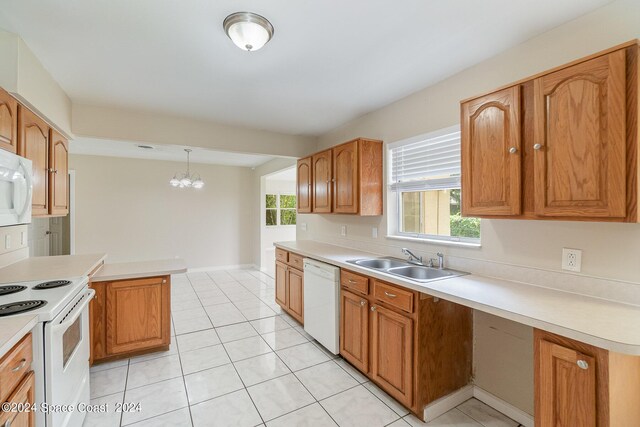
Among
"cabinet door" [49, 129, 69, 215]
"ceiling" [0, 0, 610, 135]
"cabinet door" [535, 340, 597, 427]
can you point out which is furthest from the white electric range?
"cabinet door" [535, 340, 597, 427]

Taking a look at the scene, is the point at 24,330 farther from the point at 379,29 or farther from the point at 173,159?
the point at 173,159

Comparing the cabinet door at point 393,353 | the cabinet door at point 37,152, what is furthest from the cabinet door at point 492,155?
the cabinet door at point 37,152

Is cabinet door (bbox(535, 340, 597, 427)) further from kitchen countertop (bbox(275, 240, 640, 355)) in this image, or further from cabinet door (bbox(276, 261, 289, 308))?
cabinet door (bbox(276, 261, 289, 308))

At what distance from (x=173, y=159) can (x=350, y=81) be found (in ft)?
15.3

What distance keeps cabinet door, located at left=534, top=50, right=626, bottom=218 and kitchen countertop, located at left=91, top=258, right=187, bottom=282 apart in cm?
293

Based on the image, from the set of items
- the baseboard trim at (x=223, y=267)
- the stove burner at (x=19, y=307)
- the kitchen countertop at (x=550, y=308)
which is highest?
the stove burner at (x=19, y=307)

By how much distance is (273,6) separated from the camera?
1536 mm

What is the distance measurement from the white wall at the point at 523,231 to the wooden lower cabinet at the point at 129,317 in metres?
2.37

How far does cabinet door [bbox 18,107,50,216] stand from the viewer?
2055 mm

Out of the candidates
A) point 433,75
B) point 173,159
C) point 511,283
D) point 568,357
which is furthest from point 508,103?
point 173,159

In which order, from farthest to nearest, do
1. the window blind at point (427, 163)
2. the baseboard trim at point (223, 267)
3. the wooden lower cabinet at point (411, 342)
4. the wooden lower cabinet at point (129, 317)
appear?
1. the baseboard trim at point (223, 267)
2. the wooden lower cabinet at point (129, 317)
3. the window blind at point (427, 163)
4. the wooden lower cabinet at point (411, 342)

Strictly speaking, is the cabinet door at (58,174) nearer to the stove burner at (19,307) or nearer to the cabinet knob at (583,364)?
the stove burner at (19,307)

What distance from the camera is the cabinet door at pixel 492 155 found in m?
1.63

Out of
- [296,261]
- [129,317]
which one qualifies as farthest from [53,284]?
[296,261]
